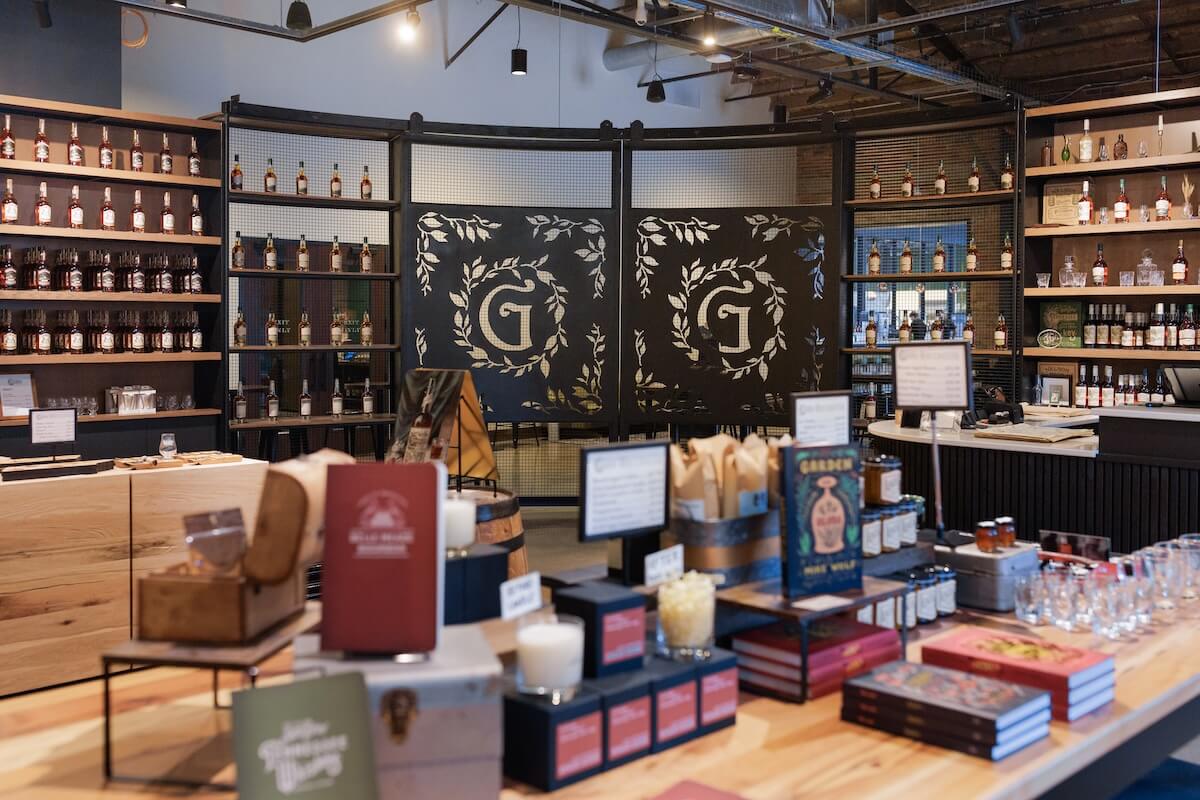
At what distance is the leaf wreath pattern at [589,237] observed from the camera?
8117mm

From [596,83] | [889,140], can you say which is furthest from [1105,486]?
[596,83]

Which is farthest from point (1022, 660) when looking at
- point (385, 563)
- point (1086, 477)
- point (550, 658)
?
point (1086, 477)

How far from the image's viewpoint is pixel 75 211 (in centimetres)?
645

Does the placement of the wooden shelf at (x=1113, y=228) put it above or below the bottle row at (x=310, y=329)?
above

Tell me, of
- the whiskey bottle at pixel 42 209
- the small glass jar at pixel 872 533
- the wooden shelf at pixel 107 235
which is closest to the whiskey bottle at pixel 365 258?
the wooden shelf at pixel 107 235

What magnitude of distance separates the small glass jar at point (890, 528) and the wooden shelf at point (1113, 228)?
517 centimetres

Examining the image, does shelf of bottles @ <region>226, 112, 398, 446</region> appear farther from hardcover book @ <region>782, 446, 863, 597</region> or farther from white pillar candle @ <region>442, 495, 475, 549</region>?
hardcover book @ <region>782, 446, 863, 597</region>

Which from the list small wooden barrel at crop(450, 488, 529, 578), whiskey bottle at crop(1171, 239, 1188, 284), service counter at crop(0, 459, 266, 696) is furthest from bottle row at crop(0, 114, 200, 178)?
whiskey bottle at crop(1171, 239, 1188, 284)

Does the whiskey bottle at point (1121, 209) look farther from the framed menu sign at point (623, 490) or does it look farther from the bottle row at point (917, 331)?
the framed menu sign at point (623, 490)

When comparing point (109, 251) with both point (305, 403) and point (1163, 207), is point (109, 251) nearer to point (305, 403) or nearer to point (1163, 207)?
point (305, 403)

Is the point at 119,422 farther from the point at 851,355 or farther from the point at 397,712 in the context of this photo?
the point at 397,712

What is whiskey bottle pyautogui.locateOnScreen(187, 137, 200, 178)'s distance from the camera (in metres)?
6.93

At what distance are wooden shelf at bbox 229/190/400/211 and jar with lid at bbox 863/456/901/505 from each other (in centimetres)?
578

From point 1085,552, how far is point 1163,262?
16.1 ft
